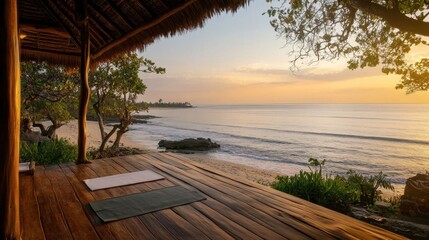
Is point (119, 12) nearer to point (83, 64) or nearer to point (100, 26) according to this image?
point (100, 26)

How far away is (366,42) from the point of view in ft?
21.7

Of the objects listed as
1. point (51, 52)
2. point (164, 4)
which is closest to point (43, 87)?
point (51, 52)

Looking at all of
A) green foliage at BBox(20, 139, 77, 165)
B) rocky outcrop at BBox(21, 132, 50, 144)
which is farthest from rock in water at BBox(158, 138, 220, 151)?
green foliage at BBox(20, 139, 77, 165)

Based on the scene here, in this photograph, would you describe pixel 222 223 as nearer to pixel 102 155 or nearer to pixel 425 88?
pixel 425 88

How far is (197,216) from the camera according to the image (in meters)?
2.06

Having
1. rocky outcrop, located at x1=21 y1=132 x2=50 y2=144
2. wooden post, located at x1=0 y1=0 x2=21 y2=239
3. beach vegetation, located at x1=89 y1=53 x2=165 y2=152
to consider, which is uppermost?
beach vegetation, located at x1=89 y1=53 x2=165 y2=152

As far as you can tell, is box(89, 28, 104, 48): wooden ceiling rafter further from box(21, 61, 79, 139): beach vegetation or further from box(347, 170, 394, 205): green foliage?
box(347, 170, 394, 205): green foliage

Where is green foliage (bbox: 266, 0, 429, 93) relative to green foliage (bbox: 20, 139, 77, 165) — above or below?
above

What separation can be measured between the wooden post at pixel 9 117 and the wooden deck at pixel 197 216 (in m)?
0.46

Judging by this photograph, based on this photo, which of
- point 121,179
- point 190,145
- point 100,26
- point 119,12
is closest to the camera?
point 121,179

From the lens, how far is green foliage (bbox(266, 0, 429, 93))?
6.13 meters

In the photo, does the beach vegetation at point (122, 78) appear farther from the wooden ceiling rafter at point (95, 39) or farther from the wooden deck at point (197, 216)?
the wooden deck at point (197, 216)

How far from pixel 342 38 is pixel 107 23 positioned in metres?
5.21

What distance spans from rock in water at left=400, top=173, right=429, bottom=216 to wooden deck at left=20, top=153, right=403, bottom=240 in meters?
4.48
